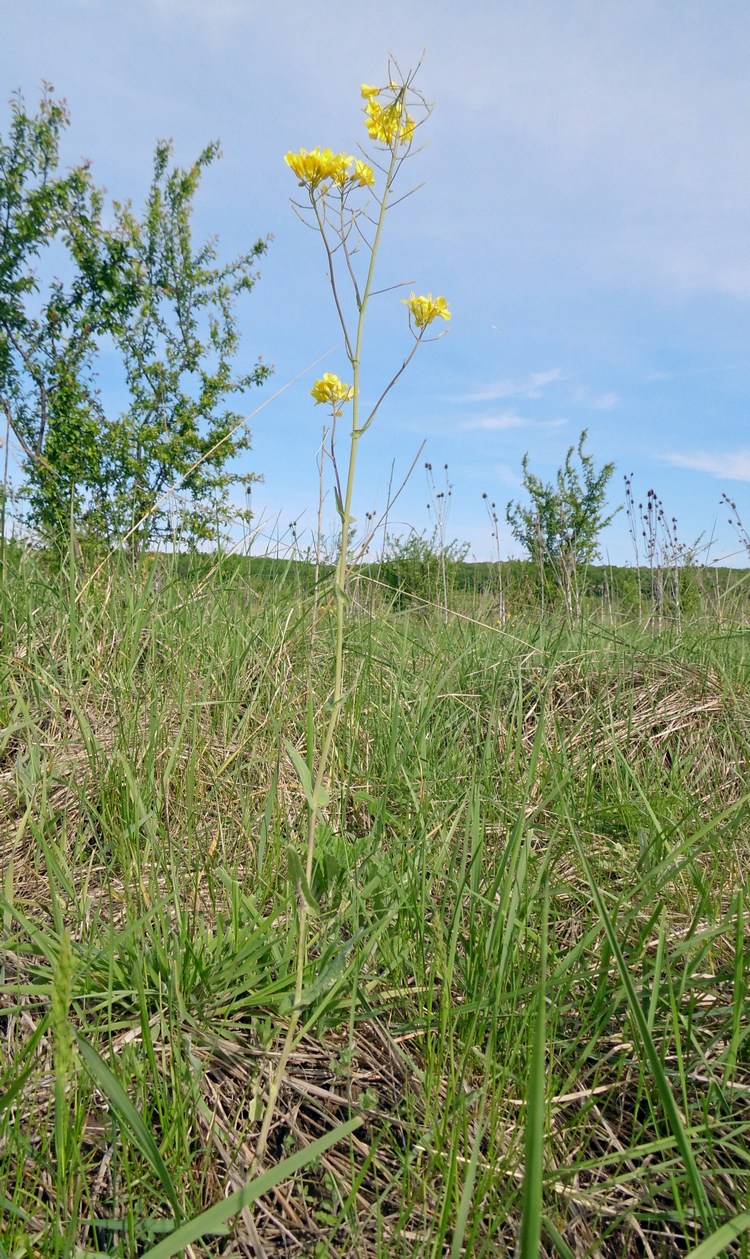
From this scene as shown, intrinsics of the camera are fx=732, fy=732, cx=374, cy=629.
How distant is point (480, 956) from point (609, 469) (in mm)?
13098

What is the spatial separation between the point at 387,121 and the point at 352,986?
54.1 inches

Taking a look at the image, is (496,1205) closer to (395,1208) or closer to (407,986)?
(395,1208)

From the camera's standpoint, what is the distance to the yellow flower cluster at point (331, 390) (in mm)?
1312

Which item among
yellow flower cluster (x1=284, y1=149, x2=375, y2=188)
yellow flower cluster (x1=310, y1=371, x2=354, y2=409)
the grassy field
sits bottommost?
the grassy field

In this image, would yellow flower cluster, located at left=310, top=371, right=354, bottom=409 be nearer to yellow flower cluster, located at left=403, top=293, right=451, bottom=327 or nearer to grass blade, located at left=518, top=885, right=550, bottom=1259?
yellow flower cluster, located at left=403, top=293, right=451, bottom=327

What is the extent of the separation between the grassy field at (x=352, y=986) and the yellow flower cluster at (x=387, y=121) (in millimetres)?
968

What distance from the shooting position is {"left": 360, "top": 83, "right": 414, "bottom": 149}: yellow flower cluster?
46.8 inches

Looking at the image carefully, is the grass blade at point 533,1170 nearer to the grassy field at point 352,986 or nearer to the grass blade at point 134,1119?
the grassy field at point 352,986

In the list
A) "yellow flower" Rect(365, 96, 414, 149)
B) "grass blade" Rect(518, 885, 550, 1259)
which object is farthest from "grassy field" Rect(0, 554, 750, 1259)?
"yellow flower" Rect(365, 96, 414, 149)

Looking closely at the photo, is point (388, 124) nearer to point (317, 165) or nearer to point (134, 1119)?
point (317, 165)

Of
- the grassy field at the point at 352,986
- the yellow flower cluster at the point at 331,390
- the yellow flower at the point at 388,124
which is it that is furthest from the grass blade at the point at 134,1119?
the yellow flower at the point at 388,124

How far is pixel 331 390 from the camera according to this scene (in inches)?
52.0

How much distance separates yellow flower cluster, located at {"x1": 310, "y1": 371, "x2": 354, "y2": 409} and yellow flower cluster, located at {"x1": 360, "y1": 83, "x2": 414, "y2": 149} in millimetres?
372

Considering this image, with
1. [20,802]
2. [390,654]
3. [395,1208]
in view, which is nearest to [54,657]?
[20,802]
